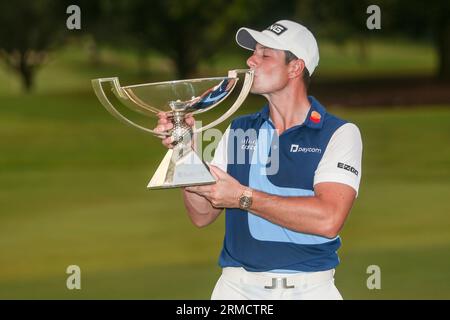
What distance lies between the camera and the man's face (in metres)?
4.02

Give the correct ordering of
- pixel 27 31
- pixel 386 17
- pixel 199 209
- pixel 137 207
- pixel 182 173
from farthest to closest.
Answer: pixel 27 31, pixel 386 17, pixel 137 207, pixel 199 209, pixel 182 173

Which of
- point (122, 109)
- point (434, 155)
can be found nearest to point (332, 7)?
point (122, 109)

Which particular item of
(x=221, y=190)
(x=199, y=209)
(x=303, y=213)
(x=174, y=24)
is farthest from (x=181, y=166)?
(x=174, y=24)

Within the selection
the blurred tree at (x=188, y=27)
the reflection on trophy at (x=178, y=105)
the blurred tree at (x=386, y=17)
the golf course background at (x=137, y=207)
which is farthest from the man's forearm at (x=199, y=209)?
the blurred tree at (x=188, y=27)

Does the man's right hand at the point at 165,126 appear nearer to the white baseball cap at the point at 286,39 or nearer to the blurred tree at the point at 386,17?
the white baseball cap at the point at 286,39

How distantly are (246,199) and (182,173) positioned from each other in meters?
0.24

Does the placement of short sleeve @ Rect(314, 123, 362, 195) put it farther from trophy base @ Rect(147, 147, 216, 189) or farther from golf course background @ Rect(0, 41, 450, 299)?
golf course background @ Rect(0, 41, 450, 299)

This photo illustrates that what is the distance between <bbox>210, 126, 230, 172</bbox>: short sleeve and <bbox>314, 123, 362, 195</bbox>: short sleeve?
366 mm

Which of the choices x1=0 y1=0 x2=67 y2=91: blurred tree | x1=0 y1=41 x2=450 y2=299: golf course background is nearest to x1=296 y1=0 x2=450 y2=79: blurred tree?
x1=0 y1=41 x2=450 y2=299: golf course background

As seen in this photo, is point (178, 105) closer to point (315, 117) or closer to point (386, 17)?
point (315, 117)

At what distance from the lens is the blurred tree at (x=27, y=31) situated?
2647cm

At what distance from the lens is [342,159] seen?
388 centimetres

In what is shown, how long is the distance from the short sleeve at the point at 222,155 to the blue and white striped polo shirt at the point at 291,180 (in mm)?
78
